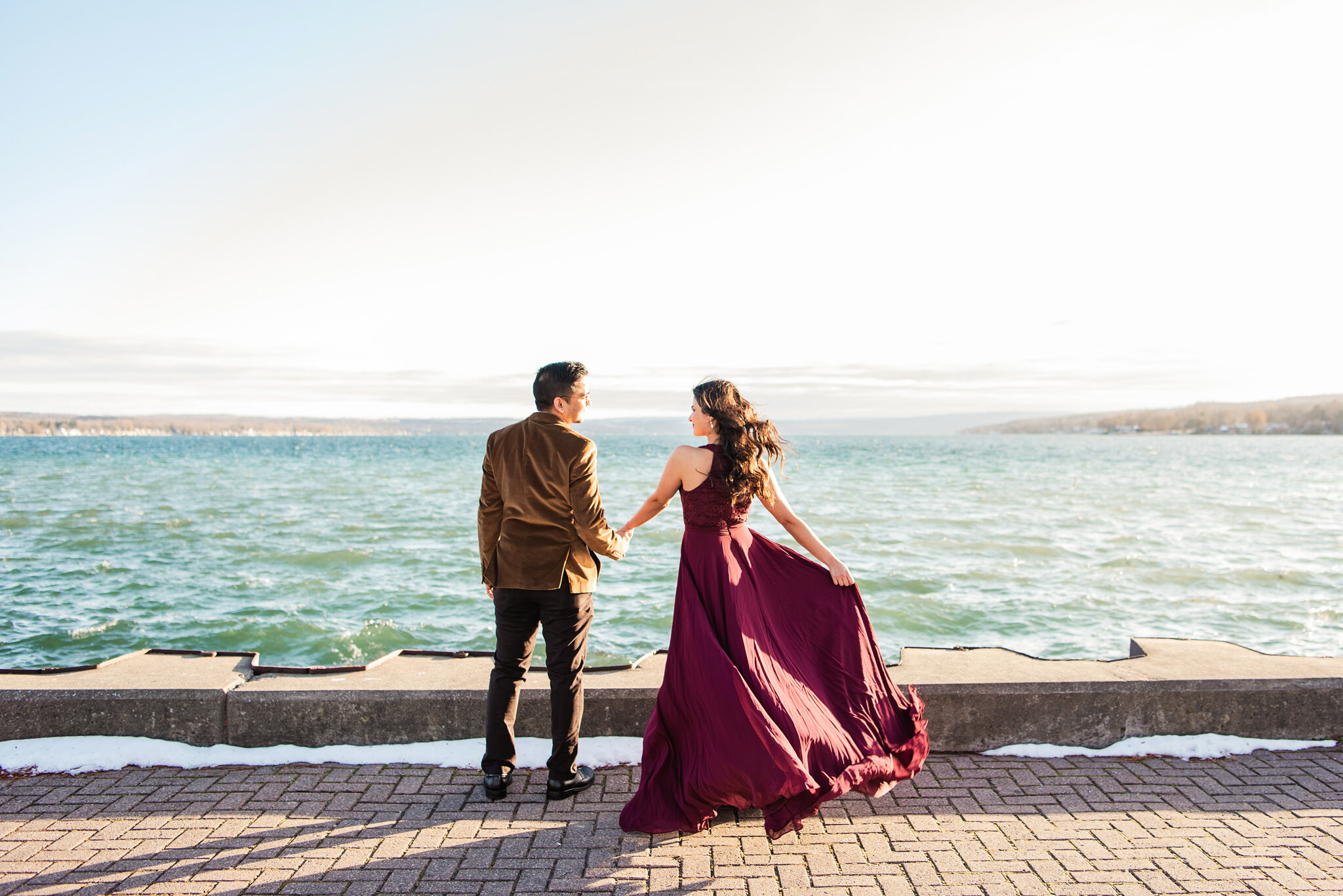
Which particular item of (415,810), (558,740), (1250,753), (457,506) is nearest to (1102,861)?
(1250,753)

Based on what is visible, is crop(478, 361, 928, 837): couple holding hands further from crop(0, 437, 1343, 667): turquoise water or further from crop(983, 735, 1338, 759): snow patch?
crop(0, 437, 1343, 667): turquoise water

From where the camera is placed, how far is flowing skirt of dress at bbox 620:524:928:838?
3318 mm

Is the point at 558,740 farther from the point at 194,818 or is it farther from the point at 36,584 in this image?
the point at 36,584

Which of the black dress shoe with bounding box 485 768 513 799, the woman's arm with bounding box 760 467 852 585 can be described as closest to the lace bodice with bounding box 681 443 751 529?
the woman's arm with bounding box 760 467 852 585

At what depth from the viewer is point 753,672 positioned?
3.52 m

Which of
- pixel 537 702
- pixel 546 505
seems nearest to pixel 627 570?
pixel 537 702

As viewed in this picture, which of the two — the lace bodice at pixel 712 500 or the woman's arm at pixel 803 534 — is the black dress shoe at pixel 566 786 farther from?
the woman's arm at pixel 803 534

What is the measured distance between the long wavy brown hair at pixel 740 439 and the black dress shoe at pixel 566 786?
144 cm

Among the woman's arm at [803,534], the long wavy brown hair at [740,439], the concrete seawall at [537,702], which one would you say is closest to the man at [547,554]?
the concrete seawall at [537,702]

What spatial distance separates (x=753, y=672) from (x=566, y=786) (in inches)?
39.1

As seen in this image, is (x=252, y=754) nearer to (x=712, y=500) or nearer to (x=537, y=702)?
(x=537, y=702)

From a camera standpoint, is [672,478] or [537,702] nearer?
[672,478]

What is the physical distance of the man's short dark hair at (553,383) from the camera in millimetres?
Result: 3691

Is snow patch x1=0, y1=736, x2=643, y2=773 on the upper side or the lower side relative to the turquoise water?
upper
